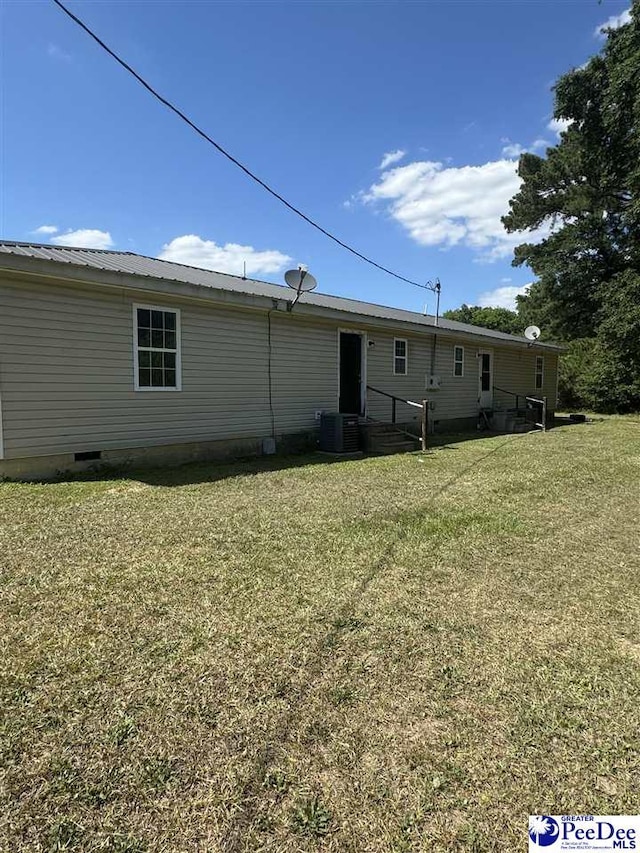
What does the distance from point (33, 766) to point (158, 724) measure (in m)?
0.43

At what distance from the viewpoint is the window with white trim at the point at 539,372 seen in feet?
62.0

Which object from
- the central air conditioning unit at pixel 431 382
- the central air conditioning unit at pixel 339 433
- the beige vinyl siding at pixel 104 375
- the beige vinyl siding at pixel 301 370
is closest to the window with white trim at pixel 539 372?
the central air conditioning unit at pixel 431 382

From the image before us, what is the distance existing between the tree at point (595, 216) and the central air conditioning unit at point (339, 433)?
48.7 feet

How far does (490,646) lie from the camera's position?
256 cm

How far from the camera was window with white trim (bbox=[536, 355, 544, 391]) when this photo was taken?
18906 millimetres

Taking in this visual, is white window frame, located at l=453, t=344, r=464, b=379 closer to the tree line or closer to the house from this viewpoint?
the house

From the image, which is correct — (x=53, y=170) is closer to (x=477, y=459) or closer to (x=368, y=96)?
(x=368, y=96)

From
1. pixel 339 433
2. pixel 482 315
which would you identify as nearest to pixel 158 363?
pixel 339 433

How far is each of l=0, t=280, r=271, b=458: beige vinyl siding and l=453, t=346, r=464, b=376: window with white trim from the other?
726cm

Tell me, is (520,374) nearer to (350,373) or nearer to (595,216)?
(350,373)

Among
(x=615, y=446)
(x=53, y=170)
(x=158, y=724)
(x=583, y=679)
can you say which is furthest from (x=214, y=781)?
(x=615, y=446)

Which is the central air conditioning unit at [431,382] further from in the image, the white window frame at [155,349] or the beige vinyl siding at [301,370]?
the white window frame at [155,349]

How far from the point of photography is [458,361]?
573 inches

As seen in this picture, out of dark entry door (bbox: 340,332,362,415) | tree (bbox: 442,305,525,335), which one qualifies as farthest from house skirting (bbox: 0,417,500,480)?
tree (bbox: 442,305,525,335)
